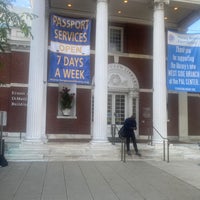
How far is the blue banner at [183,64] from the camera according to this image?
1605 centimetres

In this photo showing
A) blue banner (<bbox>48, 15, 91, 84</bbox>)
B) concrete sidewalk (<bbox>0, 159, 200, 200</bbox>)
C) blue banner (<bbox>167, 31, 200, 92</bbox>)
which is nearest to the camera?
concrete sidewalk (<bbox>0, 159, 200, 200</bbox>)

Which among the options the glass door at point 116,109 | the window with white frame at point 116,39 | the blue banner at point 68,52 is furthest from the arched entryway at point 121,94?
the blue banner at point 68,52

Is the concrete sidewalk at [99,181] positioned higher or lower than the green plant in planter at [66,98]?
lower

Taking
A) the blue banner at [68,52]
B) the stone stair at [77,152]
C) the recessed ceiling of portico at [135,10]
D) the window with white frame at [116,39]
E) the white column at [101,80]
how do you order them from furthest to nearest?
1. the window with white frame at [116,39]
2. the recessed ceiling of portico at [135,10]
3. the blue banner at [68,52]
4. the white column at [101,80]
5. the stone stair at [77,152]

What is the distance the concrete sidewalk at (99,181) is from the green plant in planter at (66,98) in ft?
19.6

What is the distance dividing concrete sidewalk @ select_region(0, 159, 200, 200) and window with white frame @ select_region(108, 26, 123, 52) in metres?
9.10

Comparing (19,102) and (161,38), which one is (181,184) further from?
(19,102)

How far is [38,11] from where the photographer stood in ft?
46.6

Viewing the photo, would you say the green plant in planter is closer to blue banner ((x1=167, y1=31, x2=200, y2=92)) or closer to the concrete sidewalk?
blue banner ((x1=167, y1=31, x2=200, y2=92))

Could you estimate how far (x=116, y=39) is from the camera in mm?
19656

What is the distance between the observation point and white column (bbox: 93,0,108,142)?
14.2m

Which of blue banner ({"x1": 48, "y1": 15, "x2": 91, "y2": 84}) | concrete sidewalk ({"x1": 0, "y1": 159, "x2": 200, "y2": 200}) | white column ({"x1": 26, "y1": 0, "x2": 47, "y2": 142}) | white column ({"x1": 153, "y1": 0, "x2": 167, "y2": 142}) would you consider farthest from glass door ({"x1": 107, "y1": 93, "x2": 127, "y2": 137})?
concrete sidewalk ({"x1": 0, "y1": 159, "x2": 200, "y2": 200})

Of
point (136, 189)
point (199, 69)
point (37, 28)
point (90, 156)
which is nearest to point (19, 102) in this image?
point (37, 28)

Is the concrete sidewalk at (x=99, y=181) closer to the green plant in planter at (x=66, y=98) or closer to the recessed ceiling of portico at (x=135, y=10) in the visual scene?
the green plant in planter at (x=66, y=98)
